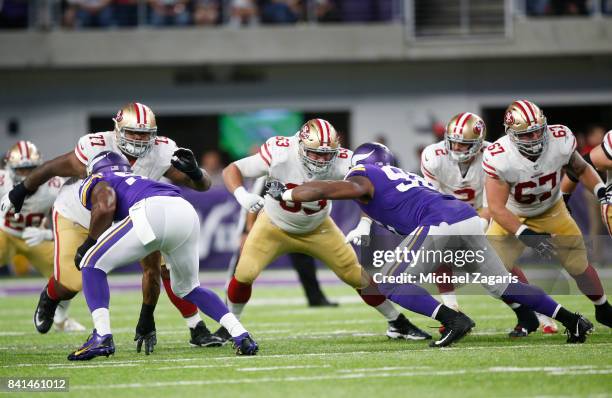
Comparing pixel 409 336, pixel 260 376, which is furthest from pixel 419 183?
pixel 260 376

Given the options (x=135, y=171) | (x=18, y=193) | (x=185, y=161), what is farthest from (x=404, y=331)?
(x=18, y=193)

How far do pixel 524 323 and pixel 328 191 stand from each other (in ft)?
6.38

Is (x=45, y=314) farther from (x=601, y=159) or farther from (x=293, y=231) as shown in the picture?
(x=601, y=159)

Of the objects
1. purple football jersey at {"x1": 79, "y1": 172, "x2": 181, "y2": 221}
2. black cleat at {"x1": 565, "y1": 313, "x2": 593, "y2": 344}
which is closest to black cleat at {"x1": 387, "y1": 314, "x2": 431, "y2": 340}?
black cleat at {"x1": 565, "y1": 313, "x2": 593, "y2": 344}

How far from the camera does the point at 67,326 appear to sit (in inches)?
361

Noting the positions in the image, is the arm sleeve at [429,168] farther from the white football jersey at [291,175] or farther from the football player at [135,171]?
the football player at [135,171]

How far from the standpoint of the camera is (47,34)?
17.9m

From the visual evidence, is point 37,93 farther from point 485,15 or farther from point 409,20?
point 485,15

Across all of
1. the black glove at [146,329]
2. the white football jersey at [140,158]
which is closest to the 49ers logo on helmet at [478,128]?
the white football jersey at [140,158]

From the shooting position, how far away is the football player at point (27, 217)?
9.39 m

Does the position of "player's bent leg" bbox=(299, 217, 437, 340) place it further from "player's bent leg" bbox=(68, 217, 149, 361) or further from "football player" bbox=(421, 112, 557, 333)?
"player's bent leg" bbox=(68, 217, 149, 361)

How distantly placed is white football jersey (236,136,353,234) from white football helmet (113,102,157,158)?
0.86 metres

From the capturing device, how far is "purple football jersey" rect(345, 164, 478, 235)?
686 cm

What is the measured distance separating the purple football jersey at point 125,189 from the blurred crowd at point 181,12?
38.1 ft
